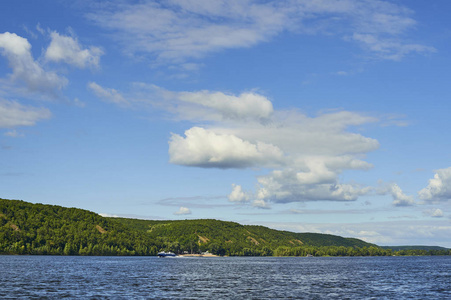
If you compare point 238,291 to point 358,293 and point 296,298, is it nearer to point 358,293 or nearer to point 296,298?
point 296,298

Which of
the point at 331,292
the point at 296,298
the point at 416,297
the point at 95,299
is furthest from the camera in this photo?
the point at 331,292

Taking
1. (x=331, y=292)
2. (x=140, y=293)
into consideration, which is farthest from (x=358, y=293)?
(x=140, y=293)

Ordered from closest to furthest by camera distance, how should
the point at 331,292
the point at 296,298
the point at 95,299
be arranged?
the point at 95,299 → the point at 296,298 → the point at 331,292

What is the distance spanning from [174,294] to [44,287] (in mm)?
26871

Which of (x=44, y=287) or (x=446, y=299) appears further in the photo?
(x=44, y=287)

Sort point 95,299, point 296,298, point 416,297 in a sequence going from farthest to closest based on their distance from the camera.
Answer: point 416,297, point 296,298, point 95,299

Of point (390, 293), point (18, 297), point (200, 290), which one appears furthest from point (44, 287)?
point (390, 293)

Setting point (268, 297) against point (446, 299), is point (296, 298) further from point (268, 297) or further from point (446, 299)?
point (446, 299)

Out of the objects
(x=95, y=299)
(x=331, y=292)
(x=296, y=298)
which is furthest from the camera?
(x=331, y=292)

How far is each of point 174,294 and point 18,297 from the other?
25174mm

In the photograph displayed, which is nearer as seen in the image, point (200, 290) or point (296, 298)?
point (296, 298)

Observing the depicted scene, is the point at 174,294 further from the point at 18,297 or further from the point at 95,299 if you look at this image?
the point at 18,297

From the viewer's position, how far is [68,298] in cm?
7150

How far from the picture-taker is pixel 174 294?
266ft
